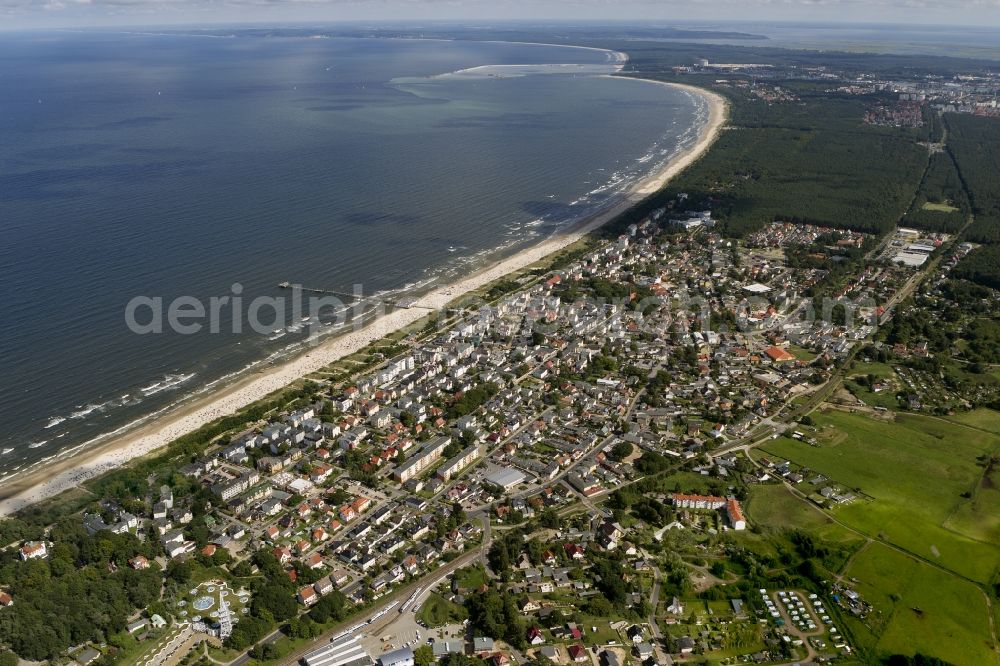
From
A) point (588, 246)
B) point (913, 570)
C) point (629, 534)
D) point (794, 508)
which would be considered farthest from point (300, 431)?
point (588, 246)

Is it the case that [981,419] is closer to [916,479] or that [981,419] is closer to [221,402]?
[916,479]

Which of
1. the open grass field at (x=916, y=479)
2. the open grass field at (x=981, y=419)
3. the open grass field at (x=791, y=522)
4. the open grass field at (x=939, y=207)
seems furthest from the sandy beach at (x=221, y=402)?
the open grass field at (x=939, y=207)

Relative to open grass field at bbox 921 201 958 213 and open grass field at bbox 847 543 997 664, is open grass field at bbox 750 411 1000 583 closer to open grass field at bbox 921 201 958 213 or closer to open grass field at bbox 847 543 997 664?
open grass field at bbox 847 543 997 664

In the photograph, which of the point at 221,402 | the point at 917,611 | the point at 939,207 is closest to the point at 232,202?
the point at 221,402

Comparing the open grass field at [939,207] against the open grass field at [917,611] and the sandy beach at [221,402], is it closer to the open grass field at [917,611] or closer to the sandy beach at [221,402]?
the sandy beach at [221,402]

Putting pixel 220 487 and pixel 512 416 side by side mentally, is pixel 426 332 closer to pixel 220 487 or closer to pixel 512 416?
pixel 512 416
